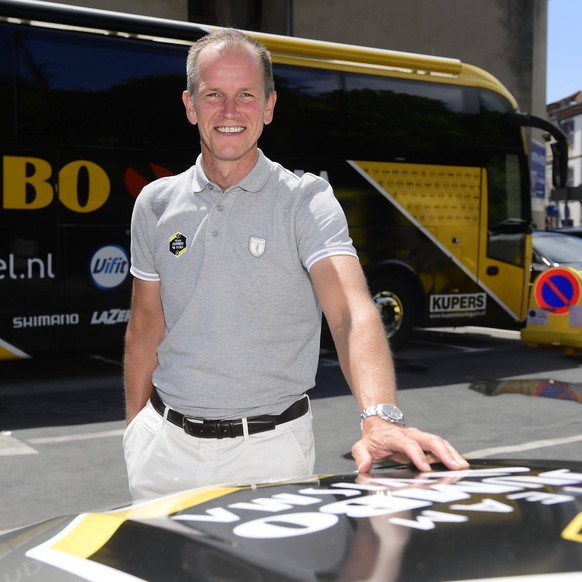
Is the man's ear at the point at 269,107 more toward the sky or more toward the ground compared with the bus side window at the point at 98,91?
more toward the ground

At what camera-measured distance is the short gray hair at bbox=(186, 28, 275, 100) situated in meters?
2.46

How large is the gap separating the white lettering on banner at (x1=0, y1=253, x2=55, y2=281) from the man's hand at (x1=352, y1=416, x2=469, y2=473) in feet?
23.8

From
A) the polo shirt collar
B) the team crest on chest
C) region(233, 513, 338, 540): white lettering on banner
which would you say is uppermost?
the polo shirt collar

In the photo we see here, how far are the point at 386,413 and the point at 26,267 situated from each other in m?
7.29

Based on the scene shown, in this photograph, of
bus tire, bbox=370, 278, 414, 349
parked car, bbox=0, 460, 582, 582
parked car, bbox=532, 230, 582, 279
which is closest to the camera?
parked car, bbox=0, 460, 582, 582

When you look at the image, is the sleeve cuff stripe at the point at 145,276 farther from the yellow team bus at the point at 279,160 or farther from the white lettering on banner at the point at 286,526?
the yellow team bus at the point at 279,160

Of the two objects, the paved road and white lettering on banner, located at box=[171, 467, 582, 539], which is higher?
white lettering on banner, located at box=[171, 467, 582, 539]

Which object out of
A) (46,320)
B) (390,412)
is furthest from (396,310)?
(390,412)

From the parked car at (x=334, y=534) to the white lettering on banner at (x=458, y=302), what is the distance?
388 inches

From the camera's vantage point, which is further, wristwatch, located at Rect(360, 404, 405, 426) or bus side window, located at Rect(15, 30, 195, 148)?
bus side window, located at Rect(15, 30, 195, 148)

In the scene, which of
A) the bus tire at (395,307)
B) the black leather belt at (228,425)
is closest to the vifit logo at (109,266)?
the bus tire at (395,307)

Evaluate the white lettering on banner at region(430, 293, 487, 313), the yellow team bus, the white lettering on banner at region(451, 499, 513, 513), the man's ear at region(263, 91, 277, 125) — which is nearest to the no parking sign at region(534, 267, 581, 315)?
the yellow team bus

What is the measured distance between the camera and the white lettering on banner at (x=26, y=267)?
880cm

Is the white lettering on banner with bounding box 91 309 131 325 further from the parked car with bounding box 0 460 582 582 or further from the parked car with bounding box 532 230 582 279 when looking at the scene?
the parked car with bounding box 0 460 582 582
